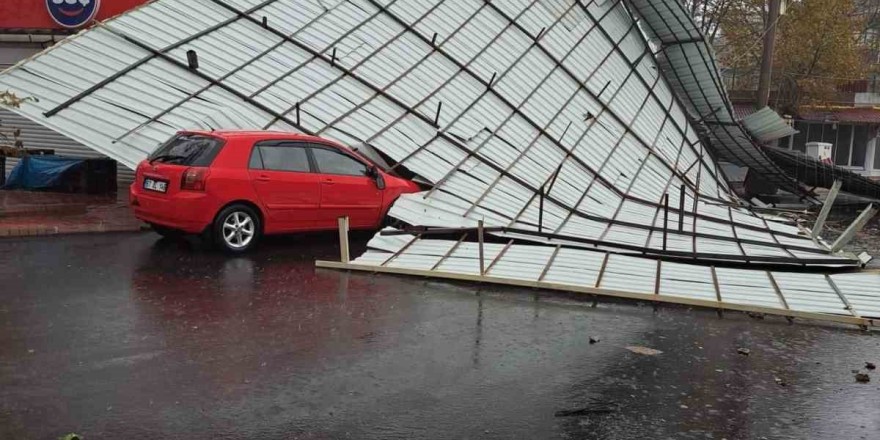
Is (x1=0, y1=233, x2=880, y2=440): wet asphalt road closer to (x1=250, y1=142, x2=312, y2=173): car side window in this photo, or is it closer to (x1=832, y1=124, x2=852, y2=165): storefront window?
(x1=250, y1=142, x2=312, y2=173): car side window

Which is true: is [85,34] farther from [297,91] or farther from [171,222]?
[171,222]

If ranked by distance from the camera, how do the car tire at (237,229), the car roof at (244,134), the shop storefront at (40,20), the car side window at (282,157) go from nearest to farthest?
the car tire at (237,229)
the car roof at (244,134)
the car side window at (282,157)
the shop storefront at (40,20)

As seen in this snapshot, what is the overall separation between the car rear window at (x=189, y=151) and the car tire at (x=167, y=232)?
0.85m

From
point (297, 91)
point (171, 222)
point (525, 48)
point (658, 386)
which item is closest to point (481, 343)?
point (658, 386)

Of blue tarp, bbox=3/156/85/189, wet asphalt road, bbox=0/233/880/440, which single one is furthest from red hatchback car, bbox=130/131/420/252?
blue tarp, bbox=3/156/85/189

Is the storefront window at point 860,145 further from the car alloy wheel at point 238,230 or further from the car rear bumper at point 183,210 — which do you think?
the car rear bumper at point 183,210

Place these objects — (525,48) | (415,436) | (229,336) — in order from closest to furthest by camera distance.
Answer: (415,436) → (229,336) → (525,48)

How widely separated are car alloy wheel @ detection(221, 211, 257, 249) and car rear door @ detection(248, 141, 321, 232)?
0.77ft

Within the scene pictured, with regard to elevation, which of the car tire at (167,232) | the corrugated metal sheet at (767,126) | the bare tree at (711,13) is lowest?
the car tire at (167,232)

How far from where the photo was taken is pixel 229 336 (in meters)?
6.07

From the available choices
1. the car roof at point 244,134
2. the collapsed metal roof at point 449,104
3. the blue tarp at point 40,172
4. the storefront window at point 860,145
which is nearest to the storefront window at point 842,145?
the storefront window at point 860,145

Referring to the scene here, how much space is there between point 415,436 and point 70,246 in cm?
720

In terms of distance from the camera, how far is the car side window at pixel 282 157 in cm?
975

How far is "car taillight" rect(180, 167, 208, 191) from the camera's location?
9.12 m
